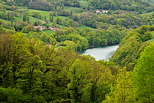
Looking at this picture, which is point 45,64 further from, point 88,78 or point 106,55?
point 106,55

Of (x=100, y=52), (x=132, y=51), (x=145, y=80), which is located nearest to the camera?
(x=145, y=80)

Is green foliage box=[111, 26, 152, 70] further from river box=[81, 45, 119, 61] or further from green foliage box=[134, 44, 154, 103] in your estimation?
green foliage box=[134, 44, 154, 103]

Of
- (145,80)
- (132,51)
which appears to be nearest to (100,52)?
(132,51)

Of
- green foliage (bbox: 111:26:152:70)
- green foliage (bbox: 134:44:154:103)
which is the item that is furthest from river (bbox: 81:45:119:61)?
green foliage (bbox: 134:44:154:103)

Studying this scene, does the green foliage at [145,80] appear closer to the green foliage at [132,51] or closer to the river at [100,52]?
the green foliage at [132,51]

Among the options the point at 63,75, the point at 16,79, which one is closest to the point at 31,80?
the point at 16,79

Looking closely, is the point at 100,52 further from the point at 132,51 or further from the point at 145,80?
the point at 145,80

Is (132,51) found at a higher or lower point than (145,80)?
lower

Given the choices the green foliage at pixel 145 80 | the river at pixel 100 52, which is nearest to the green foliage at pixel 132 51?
the river at pixel 100 52
